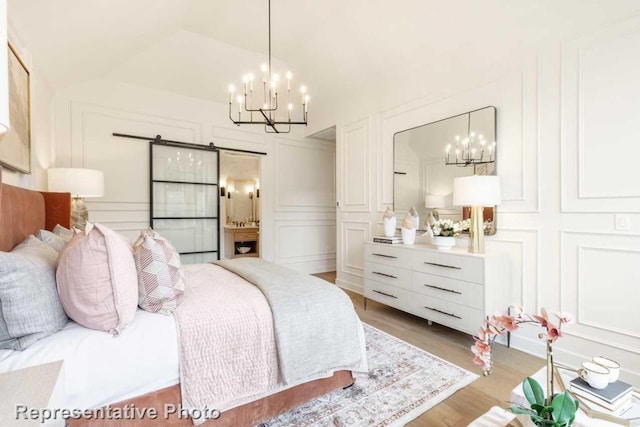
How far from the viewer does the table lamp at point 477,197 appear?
2422 millimetres

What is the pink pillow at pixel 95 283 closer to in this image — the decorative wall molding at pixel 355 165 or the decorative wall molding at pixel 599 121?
the decorative wall molding at pixel 599 121

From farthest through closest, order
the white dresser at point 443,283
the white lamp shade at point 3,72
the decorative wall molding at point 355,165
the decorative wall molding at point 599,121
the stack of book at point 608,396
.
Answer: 1. the decorative wall molding at point 355,165
2. the white dresser at point 443,283
3. the decorative wall molding at point 599,121
4. the stack of book at point 608,396
5. the white lamp shade at point 3,72

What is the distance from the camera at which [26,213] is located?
1.86m

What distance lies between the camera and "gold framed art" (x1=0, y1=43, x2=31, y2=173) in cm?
183

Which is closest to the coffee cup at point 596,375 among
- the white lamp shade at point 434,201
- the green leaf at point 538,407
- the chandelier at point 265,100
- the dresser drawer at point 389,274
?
the green leaf at point 538,407

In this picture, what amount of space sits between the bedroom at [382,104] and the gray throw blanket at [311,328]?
1.68 meters

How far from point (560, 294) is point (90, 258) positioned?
302cm

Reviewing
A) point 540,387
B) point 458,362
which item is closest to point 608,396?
point 540,387

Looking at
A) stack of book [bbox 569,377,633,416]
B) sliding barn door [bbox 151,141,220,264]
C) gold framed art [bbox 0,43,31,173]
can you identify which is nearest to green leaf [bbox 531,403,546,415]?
stack of book [bbox 569,377,633,416]

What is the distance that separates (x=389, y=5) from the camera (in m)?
2.96

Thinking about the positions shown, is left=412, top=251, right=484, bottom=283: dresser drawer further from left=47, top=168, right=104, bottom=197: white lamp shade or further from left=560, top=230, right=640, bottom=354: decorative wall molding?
left=47, top=168, right=104, bottom=197: white lamp shade

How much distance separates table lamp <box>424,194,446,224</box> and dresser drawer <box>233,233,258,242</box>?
454 cm

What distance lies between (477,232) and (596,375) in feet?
5.30

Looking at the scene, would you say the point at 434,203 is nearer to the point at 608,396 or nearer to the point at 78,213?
the point at 608,396
